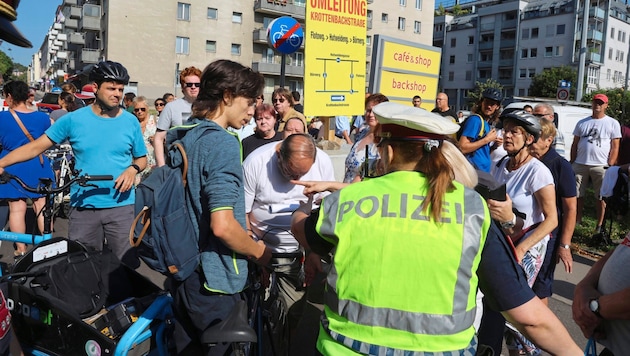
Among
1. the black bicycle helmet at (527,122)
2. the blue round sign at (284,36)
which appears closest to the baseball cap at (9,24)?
the black bicycle helmet at (527,122)

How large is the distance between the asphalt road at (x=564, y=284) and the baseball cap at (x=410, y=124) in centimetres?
308

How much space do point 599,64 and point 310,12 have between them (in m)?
73.8

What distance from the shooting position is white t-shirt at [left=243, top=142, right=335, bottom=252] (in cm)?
350

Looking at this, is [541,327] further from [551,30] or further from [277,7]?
[551,30]

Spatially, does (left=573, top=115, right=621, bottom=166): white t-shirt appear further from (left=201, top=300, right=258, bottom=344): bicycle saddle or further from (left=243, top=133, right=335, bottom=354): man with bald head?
(left=201, top=300, right=258, bottom=344): bicycle saddle

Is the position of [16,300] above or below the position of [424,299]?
below

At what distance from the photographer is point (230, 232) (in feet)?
7.38

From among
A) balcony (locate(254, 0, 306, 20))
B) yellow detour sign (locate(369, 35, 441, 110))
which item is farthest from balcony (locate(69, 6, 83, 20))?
yellow detour sign (locate(369, 35, 441, 110))

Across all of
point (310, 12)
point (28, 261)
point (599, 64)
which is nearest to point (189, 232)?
point (28, 261)

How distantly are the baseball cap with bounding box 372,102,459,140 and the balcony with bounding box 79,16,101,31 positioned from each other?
49.9 m

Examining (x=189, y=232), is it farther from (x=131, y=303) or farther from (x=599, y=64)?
(x=599, y=64)

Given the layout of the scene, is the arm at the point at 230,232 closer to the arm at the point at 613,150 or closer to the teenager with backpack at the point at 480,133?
the teenager with backpack at the point at 480,133

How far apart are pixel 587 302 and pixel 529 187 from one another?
157 cm

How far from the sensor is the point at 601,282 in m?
2.10
